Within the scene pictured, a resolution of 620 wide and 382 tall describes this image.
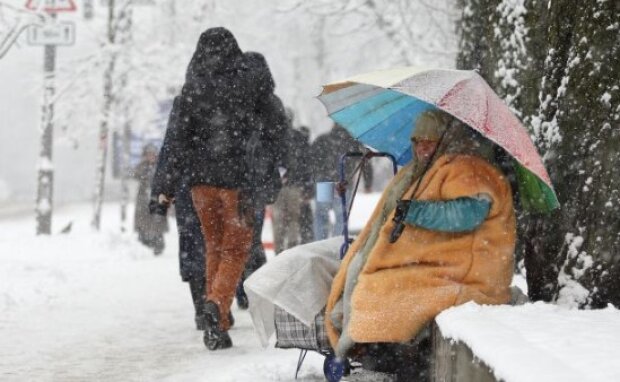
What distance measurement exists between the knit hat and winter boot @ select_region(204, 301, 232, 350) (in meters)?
2.27

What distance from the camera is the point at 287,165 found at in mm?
7672

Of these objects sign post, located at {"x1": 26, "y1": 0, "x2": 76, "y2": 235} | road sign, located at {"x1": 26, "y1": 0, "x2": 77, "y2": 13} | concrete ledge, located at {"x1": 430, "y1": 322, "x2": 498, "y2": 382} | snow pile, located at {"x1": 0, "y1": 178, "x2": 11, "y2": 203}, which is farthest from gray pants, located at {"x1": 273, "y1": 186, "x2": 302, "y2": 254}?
snow pile, located at {"x1": 0, "y1": 178, "x2": 11, "y2": 203}

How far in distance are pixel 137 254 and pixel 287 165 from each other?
7.99 meters

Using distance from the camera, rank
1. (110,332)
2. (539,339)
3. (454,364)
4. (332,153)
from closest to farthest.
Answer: (539,339) → (454,364) → (110,332) → (332,153)

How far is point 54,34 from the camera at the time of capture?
15891 mm

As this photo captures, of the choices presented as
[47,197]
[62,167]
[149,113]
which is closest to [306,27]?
[149,113]

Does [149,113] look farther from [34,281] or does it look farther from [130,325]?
[130,325]

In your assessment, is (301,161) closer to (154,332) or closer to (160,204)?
(154,332)

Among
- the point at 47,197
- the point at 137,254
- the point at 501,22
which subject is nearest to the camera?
the point at 501,22

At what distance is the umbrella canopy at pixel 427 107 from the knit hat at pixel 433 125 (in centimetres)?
5

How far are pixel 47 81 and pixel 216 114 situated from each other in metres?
10.8

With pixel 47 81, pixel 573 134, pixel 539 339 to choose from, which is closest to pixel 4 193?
pixel 47 81

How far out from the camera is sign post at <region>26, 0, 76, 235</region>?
15867 millimetres

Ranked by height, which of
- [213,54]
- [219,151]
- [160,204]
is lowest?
[160,204]
